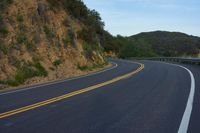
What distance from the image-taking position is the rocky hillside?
74.5 ft

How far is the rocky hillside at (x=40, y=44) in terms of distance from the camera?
2272cm

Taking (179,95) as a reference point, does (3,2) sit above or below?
above

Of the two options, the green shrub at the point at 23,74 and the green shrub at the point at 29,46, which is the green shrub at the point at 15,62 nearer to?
the green shrub at the point at 23,74

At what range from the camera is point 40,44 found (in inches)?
1084

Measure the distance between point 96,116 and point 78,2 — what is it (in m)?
31.2

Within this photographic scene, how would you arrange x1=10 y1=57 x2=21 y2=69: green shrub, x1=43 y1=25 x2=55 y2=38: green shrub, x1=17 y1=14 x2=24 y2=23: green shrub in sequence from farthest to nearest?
x1=43 y1=25 x2=55 y2=38: green shrub, x1=17 y1=14 x2=24 y2=23: green shrub, x1=10 y1=57 x2=21 y2=69: green shrub

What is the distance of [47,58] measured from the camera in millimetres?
27109

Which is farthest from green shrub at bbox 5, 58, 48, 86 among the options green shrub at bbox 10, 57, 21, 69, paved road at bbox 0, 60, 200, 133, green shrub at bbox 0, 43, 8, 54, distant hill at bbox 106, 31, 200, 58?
distant hill at bbox 106, 31, 200, 58

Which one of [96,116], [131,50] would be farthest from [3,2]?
[131,50]

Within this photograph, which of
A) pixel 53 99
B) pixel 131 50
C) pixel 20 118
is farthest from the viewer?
pixel 131 50

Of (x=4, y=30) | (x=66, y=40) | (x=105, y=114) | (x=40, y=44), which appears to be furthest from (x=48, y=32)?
(x=105, y=114)

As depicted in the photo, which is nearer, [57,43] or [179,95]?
[179,95]

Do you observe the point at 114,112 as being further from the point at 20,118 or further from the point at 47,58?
the point at 47,58

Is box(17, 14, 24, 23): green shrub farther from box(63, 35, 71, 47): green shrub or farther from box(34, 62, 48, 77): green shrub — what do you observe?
box(63, 35, 71, 47): green shrub
